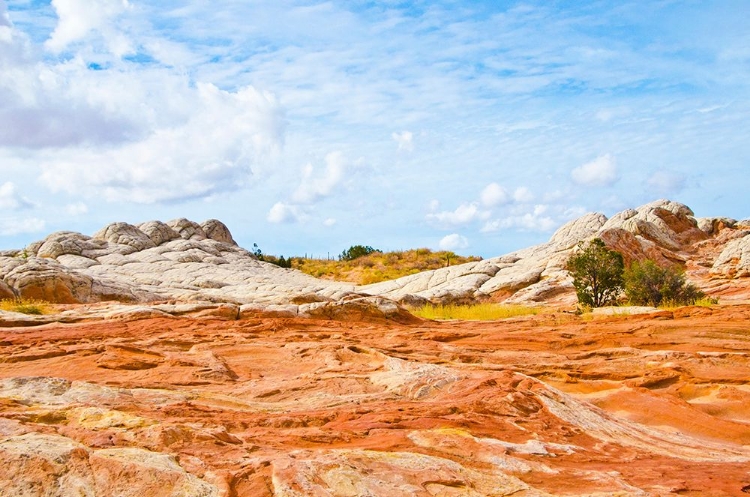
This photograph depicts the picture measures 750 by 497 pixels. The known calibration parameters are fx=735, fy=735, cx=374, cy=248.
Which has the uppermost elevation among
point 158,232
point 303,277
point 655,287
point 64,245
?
point 158,232

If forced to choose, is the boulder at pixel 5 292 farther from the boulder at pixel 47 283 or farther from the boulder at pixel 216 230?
the boulder at pixel 216 230

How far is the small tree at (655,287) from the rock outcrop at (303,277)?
11.4 ft

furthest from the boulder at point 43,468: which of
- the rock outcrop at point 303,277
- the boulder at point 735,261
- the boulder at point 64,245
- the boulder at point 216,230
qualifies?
the boulder at point 216,230

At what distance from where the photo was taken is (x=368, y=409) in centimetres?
807

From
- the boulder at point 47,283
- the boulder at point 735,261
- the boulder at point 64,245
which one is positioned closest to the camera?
the boulder at point 47,283

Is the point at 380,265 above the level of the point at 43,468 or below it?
above

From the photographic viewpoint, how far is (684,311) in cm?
1716

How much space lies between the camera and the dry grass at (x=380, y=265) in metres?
49.7

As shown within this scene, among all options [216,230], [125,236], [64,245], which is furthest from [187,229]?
[64,245]

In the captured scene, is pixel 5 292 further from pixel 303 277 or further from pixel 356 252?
pixel 356 252

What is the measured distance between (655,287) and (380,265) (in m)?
30.8

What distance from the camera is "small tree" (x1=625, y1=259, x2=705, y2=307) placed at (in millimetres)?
23625

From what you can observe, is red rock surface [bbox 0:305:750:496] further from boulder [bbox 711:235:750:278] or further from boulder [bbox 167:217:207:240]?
boulder [bbox 167:217:207:240]

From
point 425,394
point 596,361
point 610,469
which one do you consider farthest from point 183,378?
point 596,361
